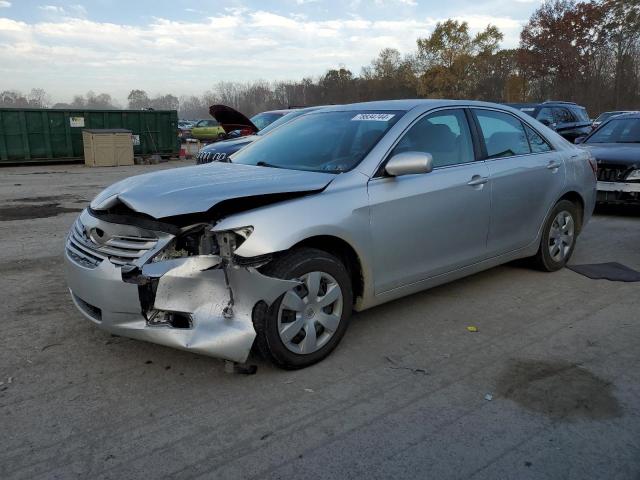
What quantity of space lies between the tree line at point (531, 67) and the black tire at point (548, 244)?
41.2 m

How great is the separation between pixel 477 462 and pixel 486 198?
2.45m

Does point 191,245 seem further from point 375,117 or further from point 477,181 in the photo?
point 477,181

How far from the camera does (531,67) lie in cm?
4378

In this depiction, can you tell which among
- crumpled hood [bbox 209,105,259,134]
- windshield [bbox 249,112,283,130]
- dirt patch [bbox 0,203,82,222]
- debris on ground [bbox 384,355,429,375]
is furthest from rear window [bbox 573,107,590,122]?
debris on ground [bbox 384,355,429,375]

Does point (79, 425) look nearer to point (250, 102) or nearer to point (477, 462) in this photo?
point (477, 462)

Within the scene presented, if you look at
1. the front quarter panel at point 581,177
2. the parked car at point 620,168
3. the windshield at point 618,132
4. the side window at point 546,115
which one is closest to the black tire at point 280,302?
the front quarter panel at point 581,177

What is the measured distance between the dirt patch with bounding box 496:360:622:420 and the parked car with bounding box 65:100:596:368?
1009 millimetres

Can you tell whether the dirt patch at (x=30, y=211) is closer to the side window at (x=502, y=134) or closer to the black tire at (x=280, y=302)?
the black tire at (x=280, y=302)

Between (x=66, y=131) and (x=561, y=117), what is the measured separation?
1709cm

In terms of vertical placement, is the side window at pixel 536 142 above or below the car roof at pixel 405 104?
below

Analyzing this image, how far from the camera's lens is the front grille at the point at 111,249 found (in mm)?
3174

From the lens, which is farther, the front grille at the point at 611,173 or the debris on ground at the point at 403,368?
the front grille at the point at 611,173

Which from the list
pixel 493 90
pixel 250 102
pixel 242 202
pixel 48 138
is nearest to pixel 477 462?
pixel 242 202

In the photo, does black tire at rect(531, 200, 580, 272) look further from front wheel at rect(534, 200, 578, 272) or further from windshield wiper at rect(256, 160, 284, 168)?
windshield wiper at rect(256, 160, 284, 168)
